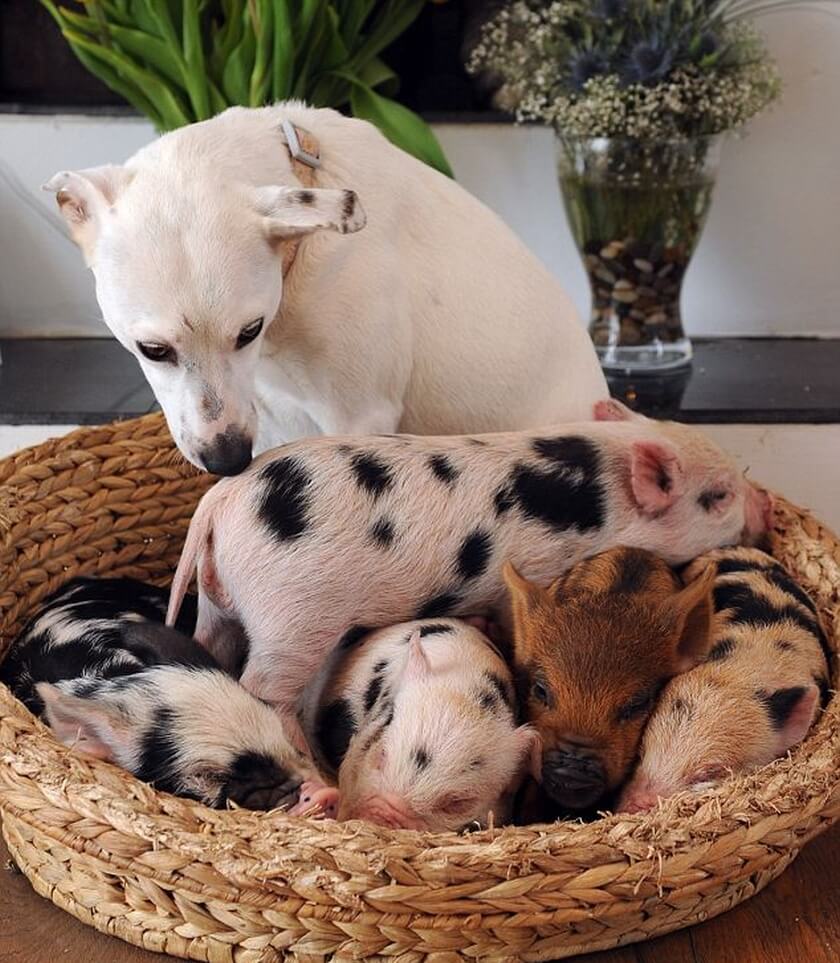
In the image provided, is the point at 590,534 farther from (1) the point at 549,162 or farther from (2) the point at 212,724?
(1) the point at 549,162

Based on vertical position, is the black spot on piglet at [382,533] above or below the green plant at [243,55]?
below

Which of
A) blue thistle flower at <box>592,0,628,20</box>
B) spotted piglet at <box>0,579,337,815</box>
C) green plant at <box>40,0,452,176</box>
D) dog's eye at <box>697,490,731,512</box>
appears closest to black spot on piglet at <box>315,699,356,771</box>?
spotted piglet at <box>0,579,337,815</box>

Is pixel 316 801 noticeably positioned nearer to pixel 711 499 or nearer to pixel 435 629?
pixel 435 629

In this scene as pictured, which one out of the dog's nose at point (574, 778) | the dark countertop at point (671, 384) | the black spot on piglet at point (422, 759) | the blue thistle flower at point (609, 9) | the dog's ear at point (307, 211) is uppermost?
the dog's ear at point (307, 211)

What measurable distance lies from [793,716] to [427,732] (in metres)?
0.33

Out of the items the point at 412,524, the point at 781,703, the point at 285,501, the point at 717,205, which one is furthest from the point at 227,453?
the point at 717,205

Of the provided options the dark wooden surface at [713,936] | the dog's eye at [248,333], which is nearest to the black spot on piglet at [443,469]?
the dog's eye at [248,333]

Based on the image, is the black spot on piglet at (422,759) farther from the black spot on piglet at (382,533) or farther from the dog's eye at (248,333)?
the dog's eye at (248,333)

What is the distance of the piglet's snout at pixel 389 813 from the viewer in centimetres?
108

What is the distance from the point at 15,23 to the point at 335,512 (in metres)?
A: 1.67

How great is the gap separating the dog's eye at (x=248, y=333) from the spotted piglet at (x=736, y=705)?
495mm

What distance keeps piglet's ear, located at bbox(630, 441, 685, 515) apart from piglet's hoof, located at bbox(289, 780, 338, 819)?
45 centimetres

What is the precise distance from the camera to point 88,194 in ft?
4.09

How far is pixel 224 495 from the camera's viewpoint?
4.09 ft
